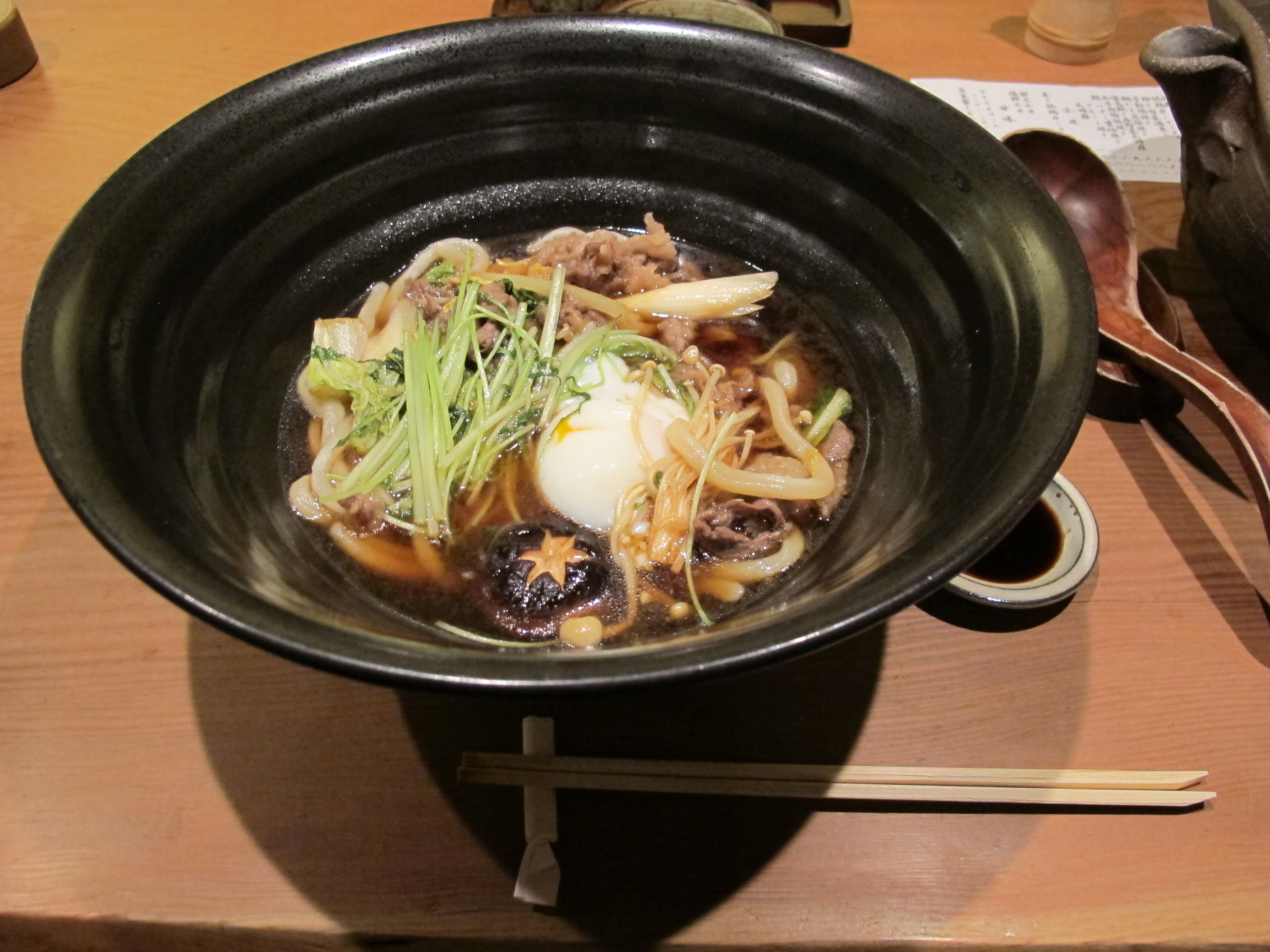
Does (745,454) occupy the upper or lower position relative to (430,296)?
lower

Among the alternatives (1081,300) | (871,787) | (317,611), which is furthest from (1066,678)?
(317,611)

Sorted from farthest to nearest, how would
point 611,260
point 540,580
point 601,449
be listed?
point 611,260 < point 601,449 < point 540,580

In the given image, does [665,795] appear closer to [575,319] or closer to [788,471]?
[788,471]

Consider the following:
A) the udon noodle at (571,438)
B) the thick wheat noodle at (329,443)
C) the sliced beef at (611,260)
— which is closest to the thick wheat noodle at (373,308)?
the udon noodle at (571,438)

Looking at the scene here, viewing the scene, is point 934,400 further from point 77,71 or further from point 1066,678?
point 77,71

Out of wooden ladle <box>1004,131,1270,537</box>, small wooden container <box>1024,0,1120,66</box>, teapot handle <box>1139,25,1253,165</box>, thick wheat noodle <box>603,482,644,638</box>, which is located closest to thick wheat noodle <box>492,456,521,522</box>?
thick wheat noodle <box>603,482,644,638</box>

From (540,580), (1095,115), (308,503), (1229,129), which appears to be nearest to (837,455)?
(540,580)
